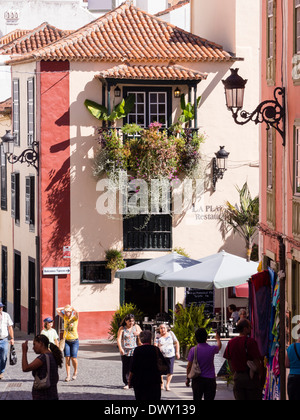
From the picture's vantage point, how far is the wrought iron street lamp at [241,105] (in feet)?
59.0

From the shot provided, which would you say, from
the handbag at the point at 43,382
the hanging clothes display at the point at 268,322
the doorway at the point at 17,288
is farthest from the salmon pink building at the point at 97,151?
the handbag at the point at 43,382

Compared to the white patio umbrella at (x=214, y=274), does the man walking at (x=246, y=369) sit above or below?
below

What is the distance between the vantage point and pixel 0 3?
4488 cm

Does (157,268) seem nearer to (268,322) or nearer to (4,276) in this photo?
(268,322)

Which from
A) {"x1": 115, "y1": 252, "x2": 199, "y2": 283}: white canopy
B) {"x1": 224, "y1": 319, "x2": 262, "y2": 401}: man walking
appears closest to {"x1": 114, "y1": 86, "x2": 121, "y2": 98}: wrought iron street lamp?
{"x1": 115, "y1": 252, "x2": 199, "y2": 283}: white canopy

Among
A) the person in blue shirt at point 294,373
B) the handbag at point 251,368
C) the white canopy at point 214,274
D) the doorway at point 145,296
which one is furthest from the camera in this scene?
the doorway at point 145,296

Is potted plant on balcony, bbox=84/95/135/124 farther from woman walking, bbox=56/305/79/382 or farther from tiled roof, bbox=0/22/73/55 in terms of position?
woman walking, bbox=56/305/79/382

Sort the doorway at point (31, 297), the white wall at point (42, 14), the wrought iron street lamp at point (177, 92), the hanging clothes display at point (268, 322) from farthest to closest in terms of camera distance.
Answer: the white wall at point (42, 14) → the doorway at point (31, 297) → the wrought iron street lamp at point (177, 92) → the hanging clothes display at point (268, 322)

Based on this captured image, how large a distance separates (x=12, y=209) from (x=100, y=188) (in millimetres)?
6519

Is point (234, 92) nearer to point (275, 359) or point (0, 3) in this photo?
point (275, 359)

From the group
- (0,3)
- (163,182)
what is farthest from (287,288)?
(0,3)

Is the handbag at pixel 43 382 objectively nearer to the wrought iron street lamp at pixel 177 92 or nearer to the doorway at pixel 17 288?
the wrought iron street lamp at pixel 177 92

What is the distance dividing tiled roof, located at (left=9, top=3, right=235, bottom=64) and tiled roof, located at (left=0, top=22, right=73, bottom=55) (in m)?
1.16

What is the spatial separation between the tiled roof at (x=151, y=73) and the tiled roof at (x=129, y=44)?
0.37 m
